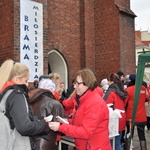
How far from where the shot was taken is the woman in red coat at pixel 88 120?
232 cm

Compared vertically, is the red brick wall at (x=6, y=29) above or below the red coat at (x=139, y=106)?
above

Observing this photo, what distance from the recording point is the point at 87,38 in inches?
Answer: 411

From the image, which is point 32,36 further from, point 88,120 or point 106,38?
point 88,120

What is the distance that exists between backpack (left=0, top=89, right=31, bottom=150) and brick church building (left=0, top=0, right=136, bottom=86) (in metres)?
7.06

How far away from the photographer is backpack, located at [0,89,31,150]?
2014mm

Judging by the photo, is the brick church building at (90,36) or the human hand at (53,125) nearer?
the human hand at (53,125)

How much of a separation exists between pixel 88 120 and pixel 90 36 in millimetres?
8608

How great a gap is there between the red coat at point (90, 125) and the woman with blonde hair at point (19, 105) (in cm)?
31

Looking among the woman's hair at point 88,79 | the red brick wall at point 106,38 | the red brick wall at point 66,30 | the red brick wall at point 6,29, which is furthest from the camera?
the red brick wall at point 106,38

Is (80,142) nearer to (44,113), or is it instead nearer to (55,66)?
(44,113)

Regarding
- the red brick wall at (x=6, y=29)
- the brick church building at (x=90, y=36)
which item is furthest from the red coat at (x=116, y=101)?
the brick church building at (x=90, y=36)

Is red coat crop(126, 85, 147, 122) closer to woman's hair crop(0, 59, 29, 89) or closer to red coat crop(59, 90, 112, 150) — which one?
red coat crop(59, 90, 112, 150)

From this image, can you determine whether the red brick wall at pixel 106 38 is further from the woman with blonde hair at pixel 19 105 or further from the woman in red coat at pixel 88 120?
the woman with blonde hair at pixel 19 105

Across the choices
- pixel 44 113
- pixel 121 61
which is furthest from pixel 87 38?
pixel 44 113
